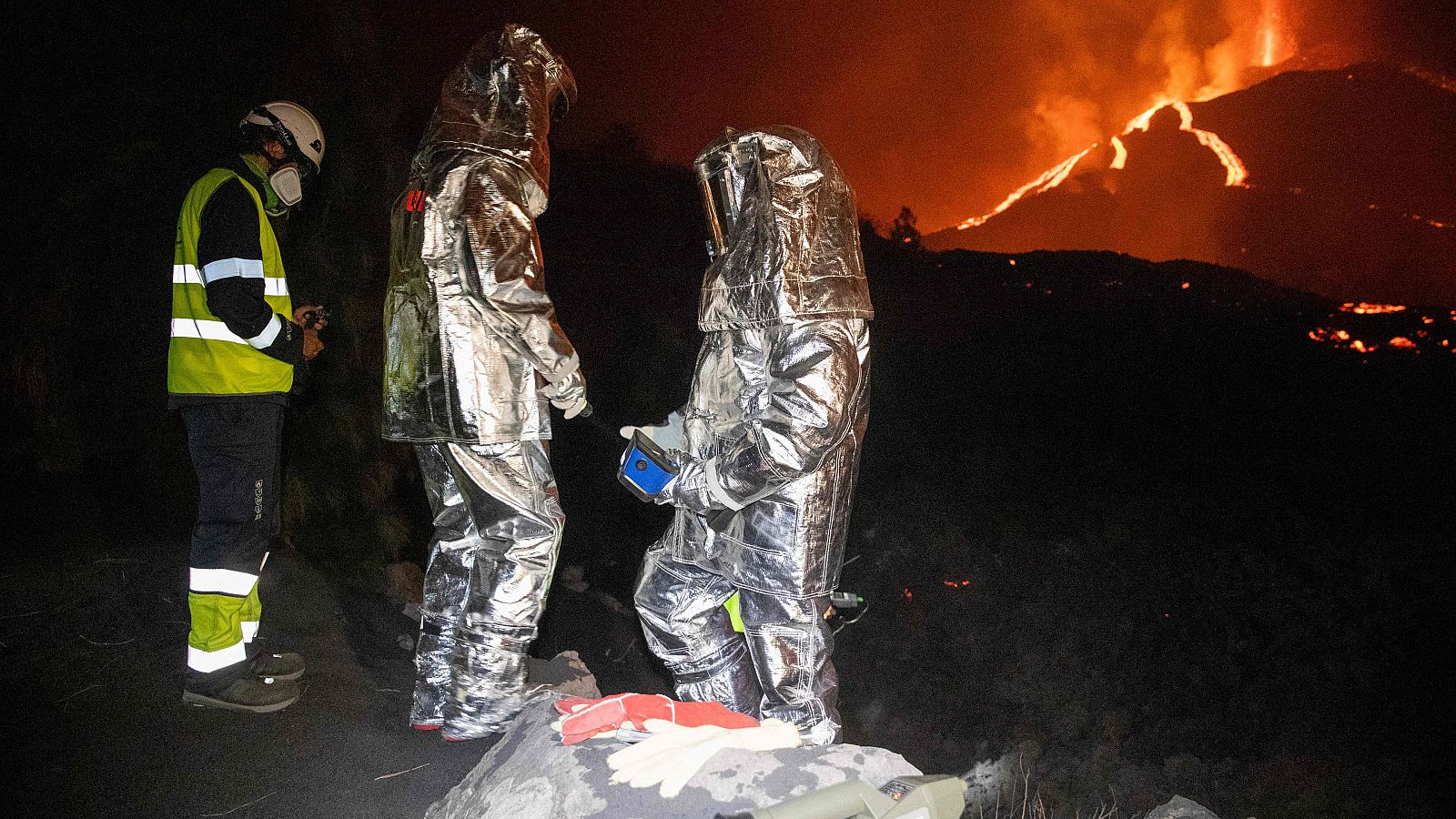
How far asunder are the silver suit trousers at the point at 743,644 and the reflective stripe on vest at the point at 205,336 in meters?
1.49

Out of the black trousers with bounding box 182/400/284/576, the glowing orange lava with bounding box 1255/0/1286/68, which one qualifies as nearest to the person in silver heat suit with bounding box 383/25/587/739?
the black trousers with bounding box 182/400/284/576

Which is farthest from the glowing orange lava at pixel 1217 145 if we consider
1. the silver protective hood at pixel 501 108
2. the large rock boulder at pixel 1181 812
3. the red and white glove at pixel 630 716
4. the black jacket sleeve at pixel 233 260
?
the red and white glove at pixel 630 716

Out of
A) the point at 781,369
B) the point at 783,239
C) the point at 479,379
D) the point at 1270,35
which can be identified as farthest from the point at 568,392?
the point at 1270,35

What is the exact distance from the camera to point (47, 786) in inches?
96.1

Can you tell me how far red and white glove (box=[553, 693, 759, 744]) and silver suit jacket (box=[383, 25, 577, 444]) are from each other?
96cm

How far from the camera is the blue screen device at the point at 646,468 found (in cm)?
268

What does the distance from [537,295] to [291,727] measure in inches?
66.4

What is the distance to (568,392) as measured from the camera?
2844mm

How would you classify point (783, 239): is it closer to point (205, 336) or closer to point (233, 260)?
point (233, 260)

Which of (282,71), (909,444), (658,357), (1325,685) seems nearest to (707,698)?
(282,71)

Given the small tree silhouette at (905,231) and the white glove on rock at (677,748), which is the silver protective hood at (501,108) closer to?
the white glove on rock at (677,748)

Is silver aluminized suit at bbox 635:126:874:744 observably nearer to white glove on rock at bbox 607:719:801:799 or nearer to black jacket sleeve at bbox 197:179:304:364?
white glove on rock at bbox 607:719:801:799

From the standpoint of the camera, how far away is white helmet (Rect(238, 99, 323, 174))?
2.97 metres

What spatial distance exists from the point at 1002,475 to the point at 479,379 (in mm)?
6525
